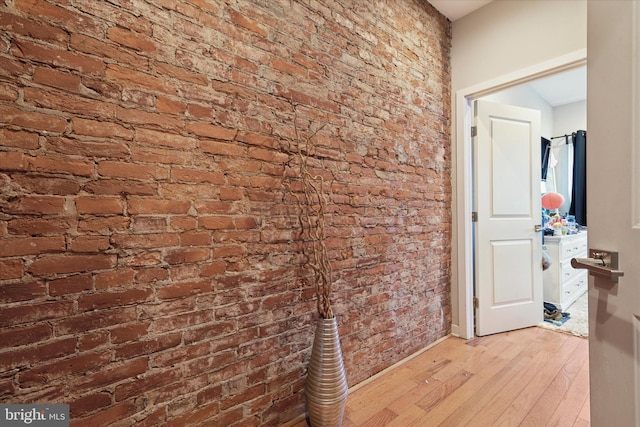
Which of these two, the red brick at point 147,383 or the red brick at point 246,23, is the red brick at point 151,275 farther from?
the red brick at point 246,23

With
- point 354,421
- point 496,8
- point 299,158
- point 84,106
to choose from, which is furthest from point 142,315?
point 496,8

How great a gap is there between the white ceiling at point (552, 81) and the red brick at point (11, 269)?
3.08 metres

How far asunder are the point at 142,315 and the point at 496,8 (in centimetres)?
324

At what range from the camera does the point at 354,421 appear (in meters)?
1.57

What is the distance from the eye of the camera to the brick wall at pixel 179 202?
3.11 feet

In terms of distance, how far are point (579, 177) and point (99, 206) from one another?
589 cm

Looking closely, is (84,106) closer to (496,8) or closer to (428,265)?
(428,265)

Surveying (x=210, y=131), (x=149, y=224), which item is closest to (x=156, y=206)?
(x=149, y=224)

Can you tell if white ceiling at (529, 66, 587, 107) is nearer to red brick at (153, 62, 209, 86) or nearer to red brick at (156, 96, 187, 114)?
red brick at (153, 62, 209, 86)

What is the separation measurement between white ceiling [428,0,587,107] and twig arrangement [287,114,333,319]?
187 centimetres

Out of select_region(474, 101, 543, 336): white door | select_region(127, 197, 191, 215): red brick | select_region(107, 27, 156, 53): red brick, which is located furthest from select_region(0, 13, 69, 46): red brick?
select_region(474, 101, 543, 336): white door

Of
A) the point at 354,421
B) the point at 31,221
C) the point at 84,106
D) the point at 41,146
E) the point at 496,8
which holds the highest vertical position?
the point at 496,8

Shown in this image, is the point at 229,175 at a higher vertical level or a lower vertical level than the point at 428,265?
higher

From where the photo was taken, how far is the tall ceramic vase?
1.40 metres
